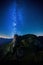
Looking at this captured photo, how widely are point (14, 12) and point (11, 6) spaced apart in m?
0.07

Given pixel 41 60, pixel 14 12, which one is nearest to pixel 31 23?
pixel 14 12

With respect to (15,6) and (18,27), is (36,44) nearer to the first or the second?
(18,27)

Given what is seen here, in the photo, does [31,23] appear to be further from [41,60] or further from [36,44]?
[41,60]

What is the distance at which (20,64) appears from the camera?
6.88 feet

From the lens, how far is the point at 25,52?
2111mm

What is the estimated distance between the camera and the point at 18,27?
2.16 metres

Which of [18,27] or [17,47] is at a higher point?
[18,27]

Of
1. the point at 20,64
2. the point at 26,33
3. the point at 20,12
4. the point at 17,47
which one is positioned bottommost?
the point at 20,64

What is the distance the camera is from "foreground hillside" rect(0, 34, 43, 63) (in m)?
2.10

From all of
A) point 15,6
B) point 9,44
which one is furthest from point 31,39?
point 15,6

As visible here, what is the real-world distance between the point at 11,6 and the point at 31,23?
0.86ft

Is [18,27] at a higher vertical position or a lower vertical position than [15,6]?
lower

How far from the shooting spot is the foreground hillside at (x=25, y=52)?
2.10 metres

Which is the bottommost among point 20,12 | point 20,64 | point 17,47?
point 20,64
